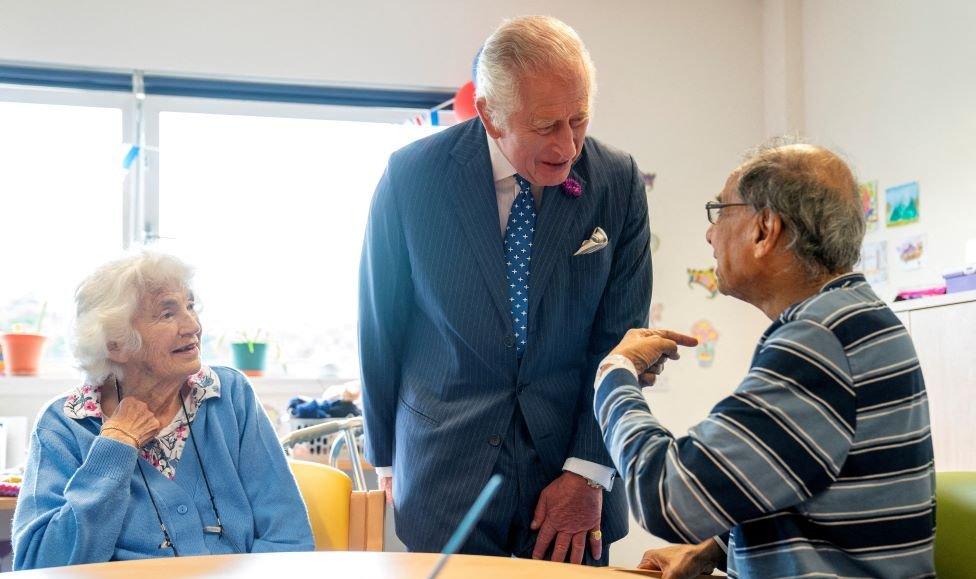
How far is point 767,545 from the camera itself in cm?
120

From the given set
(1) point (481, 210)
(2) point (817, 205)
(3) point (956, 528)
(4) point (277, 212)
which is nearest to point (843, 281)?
(2) point (817, 205)

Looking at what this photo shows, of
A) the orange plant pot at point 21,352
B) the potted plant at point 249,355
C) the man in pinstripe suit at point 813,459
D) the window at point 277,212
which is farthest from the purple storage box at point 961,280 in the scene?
the orange plant pot at point 21,352

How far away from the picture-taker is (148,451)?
1.87 metres

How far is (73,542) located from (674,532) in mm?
1025

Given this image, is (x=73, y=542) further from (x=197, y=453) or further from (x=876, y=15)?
(x=876, y=15)

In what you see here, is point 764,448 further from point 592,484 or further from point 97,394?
point 97,394

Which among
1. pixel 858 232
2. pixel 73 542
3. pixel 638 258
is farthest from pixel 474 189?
pixel 73 542

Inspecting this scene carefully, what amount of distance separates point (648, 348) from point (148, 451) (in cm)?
98

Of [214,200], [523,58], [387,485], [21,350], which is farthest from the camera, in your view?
[214,200]

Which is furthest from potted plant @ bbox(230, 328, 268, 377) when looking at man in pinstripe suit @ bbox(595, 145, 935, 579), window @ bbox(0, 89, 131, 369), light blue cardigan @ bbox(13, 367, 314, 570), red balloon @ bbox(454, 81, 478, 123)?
man in pinstripe suit @ bbox(595, 145, 935, 579)

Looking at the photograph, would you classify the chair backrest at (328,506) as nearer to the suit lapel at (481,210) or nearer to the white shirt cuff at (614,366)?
the suit lapel at (481,210)

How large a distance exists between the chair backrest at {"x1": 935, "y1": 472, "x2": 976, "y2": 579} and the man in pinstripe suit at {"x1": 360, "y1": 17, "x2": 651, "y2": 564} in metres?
0.59

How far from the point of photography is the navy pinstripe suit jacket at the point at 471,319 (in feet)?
5.94

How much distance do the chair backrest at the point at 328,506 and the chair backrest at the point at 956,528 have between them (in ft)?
3.32
